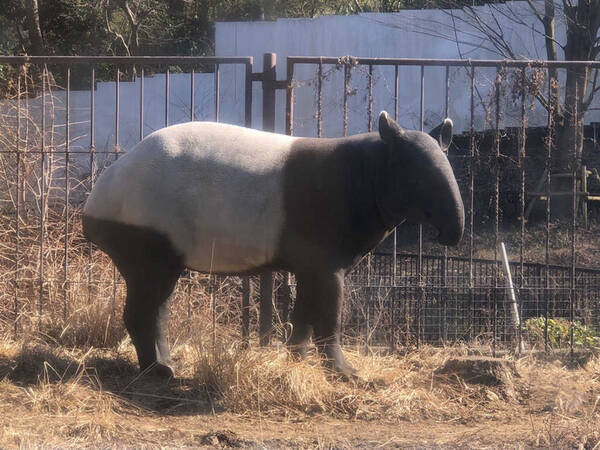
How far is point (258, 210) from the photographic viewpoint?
552 cm

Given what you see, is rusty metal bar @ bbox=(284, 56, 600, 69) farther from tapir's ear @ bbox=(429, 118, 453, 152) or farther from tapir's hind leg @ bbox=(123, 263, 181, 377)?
tapir's hind leg @ bbox=(123, 263, 181, 377)

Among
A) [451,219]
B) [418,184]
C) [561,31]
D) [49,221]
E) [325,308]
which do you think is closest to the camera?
[451,219]

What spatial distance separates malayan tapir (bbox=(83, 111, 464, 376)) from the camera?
5469 mm

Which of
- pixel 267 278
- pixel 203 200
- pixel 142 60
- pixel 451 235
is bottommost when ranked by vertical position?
pixel 267 278

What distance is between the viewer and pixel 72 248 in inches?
328

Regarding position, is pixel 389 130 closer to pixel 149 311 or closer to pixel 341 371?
pixel 341 371

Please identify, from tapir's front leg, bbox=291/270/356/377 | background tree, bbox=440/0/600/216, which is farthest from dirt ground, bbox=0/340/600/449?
background tree, bbox=440/0/600/216

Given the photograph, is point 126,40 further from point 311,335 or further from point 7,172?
point 311,335

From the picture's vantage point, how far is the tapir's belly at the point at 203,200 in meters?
5.49

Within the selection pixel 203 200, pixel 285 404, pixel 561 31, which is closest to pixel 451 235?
pixel 285 404

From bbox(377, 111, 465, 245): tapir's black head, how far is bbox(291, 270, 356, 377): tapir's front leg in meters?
0.59

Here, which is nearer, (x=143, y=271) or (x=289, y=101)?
(x=143, y=271)

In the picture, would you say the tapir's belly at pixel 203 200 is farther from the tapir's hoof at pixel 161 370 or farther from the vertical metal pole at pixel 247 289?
the vertical metal pole at pixel 247 289

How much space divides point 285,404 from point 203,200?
144cm
